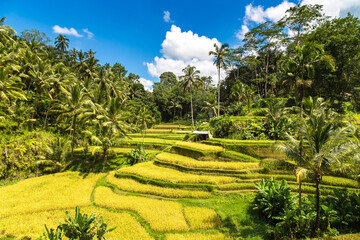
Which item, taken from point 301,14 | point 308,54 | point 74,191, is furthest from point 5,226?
point 301,14

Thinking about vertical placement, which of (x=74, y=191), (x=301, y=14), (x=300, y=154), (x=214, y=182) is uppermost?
(x=301, y=14)

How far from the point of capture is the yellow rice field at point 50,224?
8.76 metres

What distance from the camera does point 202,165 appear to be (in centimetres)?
1617

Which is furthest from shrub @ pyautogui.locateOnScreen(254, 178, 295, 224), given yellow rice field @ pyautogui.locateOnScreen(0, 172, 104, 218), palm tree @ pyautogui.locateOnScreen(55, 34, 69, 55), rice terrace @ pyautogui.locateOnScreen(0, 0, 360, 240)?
palm tree @ pyautogui.locateOnScreen(55, 34, 69, 55)

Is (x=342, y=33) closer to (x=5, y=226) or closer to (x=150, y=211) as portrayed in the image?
(x=150, y=211)


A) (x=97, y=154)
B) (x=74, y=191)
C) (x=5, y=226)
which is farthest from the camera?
(x=97, y=154)

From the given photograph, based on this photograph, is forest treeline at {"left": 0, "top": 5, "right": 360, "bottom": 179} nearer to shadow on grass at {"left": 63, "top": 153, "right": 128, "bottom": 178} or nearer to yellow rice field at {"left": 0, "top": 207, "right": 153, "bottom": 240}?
shadow on grass at {"left": 63, "top": 153, "right": 128, "bottom": 178}

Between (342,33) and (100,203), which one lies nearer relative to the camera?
(100,203)

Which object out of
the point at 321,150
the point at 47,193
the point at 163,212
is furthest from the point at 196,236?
the point at 47,193

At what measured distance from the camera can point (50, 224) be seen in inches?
378

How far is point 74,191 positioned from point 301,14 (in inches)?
1742

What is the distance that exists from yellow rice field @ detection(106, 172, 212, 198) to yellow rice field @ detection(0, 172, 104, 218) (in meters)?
2.57

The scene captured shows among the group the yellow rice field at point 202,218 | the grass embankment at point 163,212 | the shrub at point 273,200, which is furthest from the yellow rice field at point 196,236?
the shrub at point 273,200

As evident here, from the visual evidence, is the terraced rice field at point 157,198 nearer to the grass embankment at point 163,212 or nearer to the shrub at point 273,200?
the grass embankment at point 163,212
